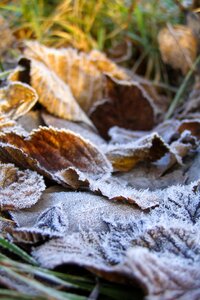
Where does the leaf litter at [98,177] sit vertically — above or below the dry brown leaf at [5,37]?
below

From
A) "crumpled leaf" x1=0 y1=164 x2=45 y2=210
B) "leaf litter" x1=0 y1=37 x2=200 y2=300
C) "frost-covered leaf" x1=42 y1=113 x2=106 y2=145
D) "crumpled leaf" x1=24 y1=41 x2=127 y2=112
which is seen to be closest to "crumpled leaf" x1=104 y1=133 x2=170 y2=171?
"leaf litter" x1=0 y1=37 x2=200 y2=300

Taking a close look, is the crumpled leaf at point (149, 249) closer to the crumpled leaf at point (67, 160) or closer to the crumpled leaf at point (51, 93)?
the crumpled leaf at point (67, 160)

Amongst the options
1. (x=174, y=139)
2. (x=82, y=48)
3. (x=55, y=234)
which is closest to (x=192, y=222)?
(x=55, y=234)

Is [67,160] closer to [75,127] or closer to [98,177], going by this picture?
[98,177]

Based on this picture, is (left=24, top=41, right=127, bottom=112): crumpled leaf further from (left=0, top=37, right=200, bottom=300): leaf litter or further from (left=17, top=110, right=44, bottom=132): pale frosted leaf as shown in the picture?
(left=17, top=110, right=44, bottom=132): pale frosted leaf

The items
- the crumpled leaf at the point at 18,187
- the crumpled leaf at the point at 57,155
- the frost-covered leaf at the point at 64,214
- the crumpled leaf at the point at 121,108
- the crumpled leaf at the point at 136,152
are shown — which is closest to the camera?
the frost-covered leaf at the point at 64,214

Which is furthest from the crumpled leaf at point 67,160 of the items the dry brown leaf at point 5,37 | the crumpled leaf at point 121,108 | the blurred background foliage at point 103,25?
the blurred background foliage at point 103,25

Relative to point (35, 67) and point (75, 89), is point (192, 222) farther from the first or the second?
point (75, 89)

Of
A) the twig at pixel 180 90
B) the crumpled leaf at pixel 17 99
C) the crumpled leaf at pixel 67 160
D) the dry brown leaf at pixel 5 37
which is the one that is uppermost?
the dry brown leaf at pixel 5 37
